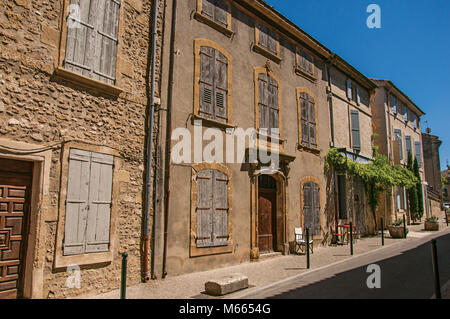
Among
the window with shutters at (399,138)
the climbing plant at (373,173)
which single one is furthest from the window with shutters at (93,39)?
the window with shutters at (399,138)

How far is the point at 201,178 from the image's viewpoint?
8156mm

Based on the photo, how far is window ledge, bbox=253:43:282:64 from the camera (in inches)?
410

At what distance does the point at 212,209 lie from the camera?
27.3 feet

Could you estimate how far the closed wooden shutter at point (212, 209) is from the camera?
26.3ft

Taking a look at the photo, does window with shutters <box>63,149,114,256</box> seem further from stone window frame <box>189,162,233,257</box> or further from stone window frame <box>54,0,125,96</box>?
stone window frame <box>189,162,233,257</box>

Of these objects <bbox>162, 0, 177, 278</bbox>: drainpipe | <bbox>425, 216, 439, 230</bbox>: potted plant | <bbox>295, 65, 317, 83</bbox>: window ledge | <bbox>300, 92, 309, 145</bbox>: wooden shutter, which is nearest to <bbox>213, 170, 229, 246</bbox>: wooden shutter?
<bbox>162, 0, 177, 278</bbox>: drainpipe

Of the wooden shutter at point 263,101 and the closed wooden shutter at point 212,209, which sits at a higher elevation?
the wooden shutter at point 263,101

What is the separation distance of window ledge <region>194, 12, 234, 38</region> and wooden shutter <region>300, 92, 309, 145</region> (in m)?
4.20

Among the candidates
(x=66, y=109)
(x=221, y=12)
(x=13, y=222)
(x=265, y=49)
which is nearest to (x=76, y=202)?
(x=13, y=222)

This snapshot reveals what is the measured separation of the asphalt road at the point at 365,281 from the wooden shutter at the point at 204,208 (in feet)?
7.39

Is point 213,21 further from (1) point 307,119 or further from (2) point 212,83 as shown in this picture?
(1) point 307,119

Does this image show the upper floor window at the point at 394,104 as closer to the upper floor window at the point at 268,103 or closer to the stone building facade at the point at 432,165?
the upper floor window at the point at 268,103
